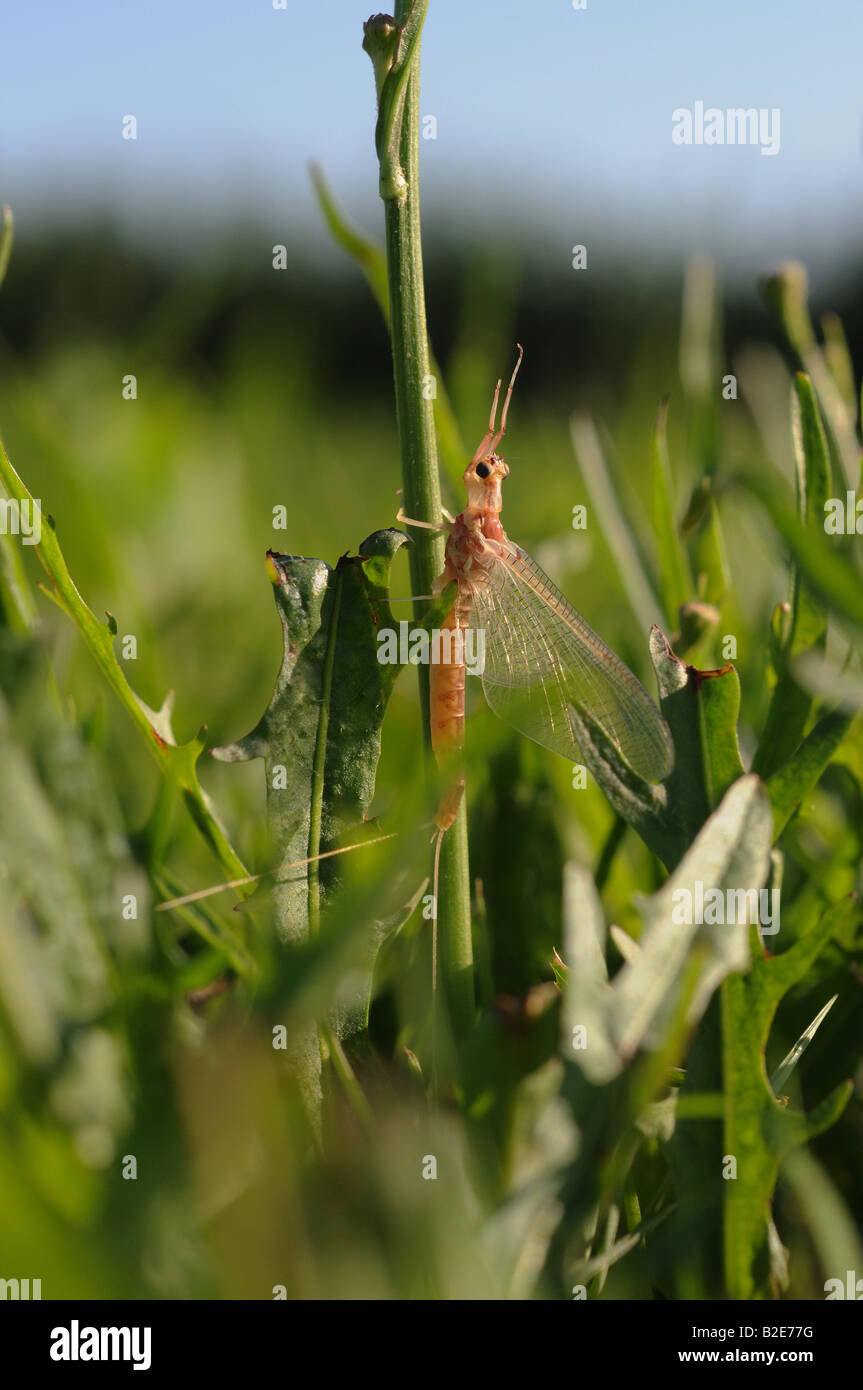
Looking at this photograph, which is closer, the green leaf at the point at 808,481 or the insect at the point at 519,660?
the insect at the point at 519,660

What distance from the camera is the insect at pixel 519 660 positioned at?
1231 millimetres

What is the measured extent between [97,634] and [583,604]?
6.56 feet

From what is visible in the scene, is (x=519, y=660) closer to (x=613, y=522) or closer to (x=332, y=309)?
(x=613, y=522)

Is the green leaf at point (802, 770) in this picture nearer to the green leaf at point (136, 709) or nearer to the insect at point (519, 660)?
the insect at point (519, 660)

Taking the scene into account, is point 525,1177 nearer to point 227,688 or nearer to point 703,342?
point 227,688

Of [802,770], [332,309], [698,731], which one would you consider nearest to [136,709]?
[698,731]

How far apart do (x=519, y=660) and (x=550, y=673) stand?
6cm

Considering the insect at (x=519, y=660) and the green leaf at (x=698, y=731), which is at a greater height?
the insect at (x=519, y=660)

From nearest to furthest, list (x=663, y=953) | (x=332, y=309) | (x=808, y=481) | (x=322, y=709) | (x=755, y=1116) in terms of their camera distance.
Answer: (x=663, y=953) < (x=755, y=1116) < (x=322, y=709) < (x=808, y=481) < (x=332, y=309)

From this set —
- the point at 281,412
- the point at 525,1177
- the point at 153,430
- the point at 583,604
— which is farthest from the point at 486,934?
the point at 281,412

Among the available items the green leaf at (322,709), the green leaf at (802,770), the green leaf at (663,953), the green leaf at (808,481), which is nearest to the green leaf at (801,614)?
A: the green leaf at (808,481)

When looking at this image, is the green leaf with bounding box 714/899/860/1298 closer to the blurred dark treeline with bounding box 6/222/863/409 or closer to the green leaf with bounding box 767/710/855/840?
the green leaf with bounding box 767/710/855/840

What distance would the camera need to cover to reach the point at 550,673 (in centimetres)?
167

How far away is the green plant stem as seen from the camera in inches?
40.1
